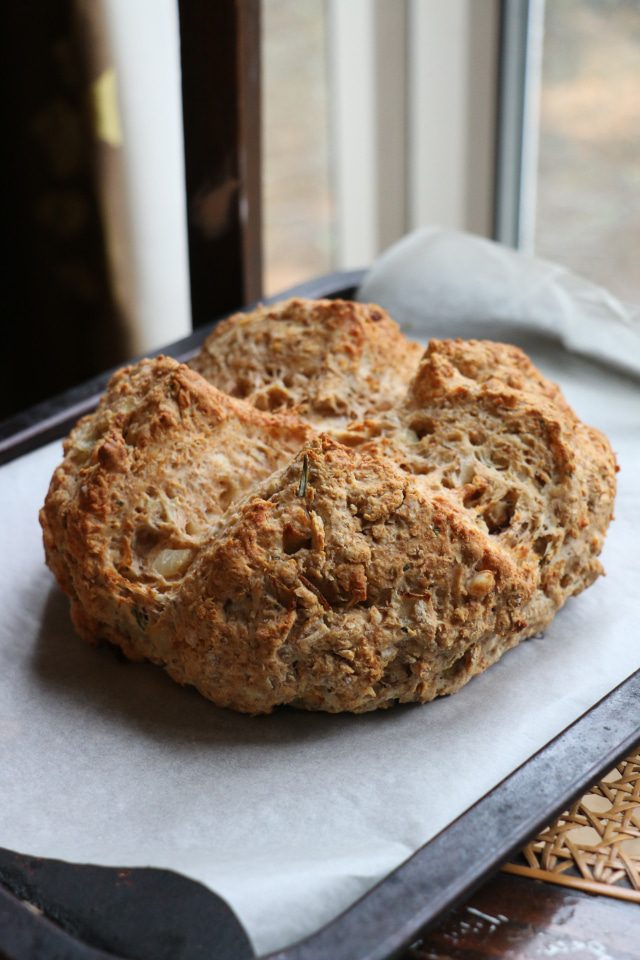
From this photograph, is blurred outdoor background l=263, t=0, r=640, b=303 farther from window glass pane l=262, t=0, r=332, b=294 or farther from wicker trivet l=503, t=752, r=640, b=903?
wicker trivet l=503, t=752, r=640, b=903

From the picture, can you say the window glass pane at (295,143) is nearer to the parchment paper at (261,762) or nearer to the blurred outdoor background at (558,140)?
the blurred outdoor background at (558,140)

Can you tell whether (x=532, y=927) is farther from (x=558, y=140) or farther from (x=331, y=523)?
(x=558, y=140)

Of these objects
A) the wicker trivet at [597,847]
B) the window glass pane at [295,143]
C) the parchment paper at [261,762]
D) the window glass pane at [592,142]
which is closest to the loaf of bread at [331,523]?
the parchment paper at [261,762]

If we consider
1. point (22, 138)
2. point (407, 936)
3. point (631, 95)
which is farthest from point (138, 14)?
point (407, 936)

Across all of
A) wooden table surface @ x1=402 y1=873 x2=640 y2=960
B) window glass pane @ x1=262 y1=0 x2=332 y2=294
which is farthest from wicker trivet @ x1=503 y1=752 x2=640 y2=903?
window glass pane @ x1=262 y1=0 x2=332 y2=294

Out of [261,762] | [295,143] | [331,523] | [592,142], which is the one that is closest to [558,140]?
[592,142]

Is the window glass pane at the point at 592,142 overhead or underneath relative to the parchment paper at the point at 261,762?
overhead
